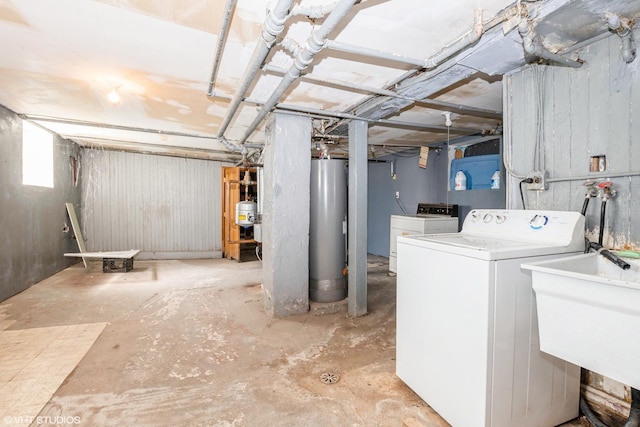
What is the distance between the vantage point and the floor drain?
201cm

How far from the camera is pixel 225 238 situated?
654 cm

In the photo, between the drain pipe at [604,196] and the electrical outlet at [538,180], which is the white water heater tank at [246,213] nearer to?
the electrical outlet at [538,180]

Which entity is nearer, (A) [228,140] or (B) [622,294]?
(B) [622,294]

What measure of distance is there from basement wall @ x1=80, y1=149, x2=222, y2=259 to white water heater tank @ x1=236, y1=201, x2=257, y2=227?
3.77 feet

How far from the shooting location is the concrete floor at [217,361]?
1.70 m

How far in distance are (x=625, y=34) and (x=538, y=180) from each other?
825 mm

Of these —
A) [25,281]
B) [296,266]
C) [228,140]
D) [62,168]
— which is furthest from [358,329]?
[62,168]

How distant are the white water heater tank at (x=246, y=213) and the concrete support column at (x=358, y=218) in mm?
2988

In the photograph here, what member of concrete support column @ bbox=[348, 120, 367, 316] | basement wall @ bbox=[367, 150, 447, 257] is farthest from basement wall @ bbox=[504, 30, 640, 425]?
basement wall @ bbox=[367, 150, 447, 257]

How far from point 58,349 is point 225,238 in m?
4.18

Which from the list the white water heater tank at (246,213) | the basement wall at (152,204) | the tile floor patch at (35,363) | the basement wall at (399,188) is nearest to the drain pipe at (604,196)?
the tile floor patch at (35,363)

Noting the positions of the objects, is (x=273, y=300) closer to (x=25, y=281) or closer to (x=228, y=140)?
(x=228, y=140)

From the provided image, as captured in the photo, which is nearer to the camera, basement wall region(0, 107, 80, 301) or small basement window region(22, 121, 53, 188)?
basement wall region(0, 107, 80, 301)

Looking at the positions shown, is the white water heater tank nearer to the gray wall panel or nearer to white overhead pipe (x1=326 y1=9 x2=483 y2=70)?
white overhead pipe (x1=326 y1=9 x2=483 y2=70)
